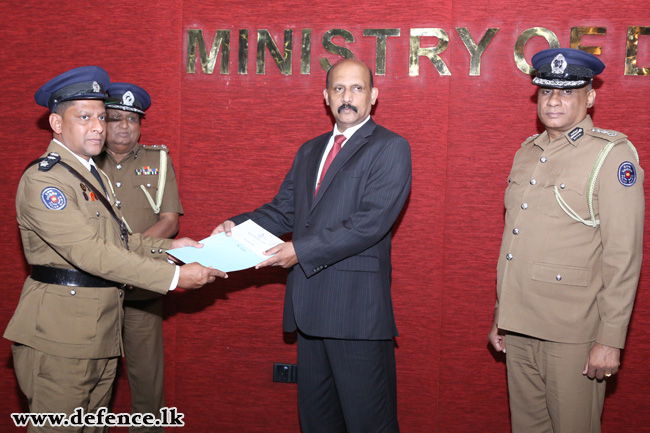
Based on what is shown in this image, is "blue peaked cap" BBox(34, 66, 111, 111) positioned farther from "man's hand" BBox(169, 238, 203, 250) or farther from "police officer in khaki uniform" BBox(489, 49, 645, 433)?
"police officer in khaki uniform" BBox(489, 49, 645, 433)

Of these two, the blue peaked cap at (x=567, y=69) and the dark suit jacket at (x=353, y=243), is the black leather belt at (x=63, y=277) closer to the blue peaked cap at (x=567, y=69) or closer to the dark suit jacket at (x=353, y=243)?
the dark suit jacket at (x=353, y=243)

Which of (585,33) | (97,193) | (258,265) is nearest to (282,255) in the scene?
(258,265)

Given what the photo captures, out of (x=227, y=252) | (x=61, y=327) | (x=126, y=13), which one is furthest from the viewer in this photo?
(x=126, y=13)

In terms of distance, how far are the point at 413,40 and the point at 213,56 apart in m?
1.21

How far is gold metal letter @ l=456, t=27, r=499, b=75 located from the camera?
3148 mm

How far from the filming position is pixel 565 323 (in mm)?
2244

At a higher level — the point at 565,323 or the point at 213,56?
the point at 213,56

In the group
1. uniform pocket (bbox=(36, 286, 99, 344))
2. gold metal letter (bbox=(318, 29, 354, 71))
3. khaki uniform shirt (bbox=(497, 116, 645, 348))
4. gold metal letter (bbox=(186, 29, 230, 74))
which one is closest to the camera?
khaki uniform shirt (bbox=(497, 116, 645, 348))

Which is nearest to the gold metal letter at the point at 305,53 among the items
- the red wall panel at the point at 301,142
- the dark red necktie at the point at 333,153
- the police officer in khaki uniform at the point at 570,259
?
the red wall panel at the point at 301,142

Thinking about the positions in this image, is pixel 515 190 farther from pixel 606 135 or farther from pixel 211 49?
pixel 211 49

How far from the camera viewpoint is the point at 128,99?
3209 millimetres

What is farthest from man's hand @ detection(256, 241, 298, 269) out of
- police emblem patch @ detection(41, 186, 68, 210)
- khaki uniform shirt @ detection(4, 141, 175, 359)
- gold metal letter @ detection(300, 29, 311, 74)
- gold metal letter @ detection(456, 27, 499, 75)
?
gold metal letter @ detection(456, 27, 499, 75)

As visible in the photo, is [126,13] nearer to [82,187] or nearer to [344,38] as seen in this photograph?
[344,38]

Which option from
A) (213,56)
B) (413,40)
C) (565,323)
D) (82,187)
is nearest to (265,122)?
(213,56)
